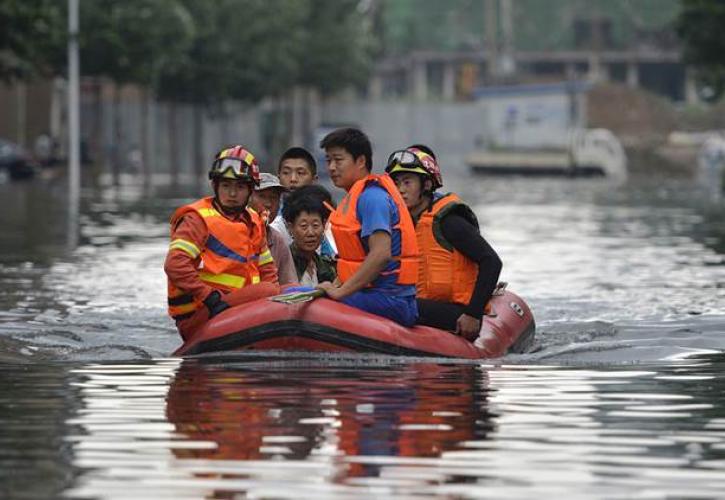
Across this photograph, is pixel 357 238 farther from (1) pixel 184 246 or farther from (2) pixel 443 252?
(1) pixel 184 246

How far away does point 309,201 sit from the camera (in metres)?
16.0

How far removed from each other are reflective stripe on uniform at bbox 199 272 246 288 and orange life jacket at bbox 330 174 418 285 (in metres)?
0.76

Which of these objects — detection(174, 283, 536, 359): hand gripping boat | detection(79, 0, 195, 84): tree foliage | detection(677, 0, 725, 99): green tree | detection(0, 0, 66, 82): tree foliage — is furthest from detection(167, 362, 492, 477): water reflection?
detection(79, 0, 195, 84): tree foliage

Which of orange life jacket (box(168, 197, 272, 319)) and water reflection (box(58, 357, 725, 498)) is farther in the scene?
orange life jacket (box(168, 197, 272, 319))

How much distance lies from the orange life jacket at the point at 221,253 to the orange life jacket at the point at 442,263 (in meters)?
1.02

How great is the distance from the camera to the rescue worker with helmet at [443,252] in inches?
604

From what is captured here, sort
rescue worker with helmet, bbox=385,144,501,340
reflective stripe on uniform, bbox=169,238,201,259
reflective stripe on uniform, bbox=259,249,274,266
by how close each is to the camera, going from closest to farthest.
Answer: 1. reflective stripe on uniform, bbox=169,238,201,259
2. rescue worker with helmet, bbox=385,144,501,340
3. reflective stripe on uniform, bbox=259,249,274,266

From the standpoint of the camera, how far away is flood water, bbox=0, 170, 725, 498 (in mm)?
9711

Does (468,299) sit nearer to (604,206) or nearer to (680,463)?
(680,463)

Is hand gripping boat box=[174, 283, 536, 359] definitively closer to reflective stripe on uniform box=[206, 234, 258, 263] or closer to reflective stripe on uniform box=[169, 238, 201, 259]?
reflective stripe on uniform box=[206, 234, 258, 263]

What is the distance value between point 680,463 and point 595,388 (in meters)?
3.60

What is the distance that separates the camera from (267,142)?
104 metres

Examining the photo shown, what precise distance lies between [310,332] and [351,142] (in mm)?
1284

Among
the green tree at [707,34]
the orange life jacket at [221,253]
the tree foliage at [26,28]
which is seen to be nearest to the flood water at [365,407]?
the orange life jacket at [221,253]
